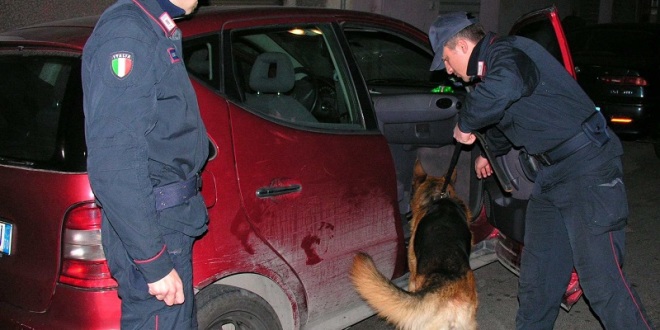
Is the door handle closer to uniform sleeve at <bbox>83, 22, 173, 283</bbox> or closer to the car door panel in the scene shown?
the car door panel

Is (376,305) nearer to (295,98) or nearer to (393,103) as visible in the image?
(295,98)

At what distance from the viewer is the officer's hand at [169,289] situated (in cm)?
201

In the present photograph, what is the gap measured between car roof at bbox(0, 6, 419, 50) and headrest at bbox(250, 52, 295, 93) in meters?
0.18

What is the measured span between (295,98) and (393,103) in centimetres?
84

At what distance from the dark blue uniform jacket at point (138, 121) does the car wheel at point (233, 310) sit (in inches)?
24.5

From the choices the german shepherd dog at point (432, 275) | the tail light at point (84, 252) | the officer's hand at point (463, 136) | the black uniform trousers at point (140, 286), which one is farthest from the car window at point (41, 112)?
the officer's hand at point (463, 136)

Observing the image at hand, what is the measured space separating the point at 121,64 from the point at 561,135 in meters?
2.01

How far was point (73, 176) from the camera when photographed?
229 cm

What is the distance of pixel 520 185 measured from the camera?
3541 millimetres

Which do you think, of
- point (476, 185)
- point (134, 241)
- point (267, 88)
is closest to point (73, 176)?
point (134, 241)

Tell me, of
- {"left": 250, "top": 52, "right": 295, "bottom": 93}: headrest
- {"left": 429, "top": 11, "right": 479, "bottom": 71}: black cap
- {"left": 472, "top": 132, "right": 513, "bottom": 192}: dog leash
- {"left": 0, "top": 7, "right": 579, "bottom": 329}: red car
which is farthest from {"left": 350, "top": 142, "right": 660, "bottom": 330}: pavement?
{"left": 429, "top": 11, "right": 479, "bottom": 71}: black cap

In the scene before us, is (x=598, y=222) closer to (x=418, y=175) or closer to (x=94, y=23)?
(x=418, y=175)

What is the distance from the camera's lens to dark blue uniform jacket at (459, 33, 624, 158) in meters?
2.86

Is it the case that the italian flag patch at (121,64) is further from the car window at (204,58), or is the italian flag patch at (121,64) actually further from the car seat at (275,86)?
the car seat at (275,86)
